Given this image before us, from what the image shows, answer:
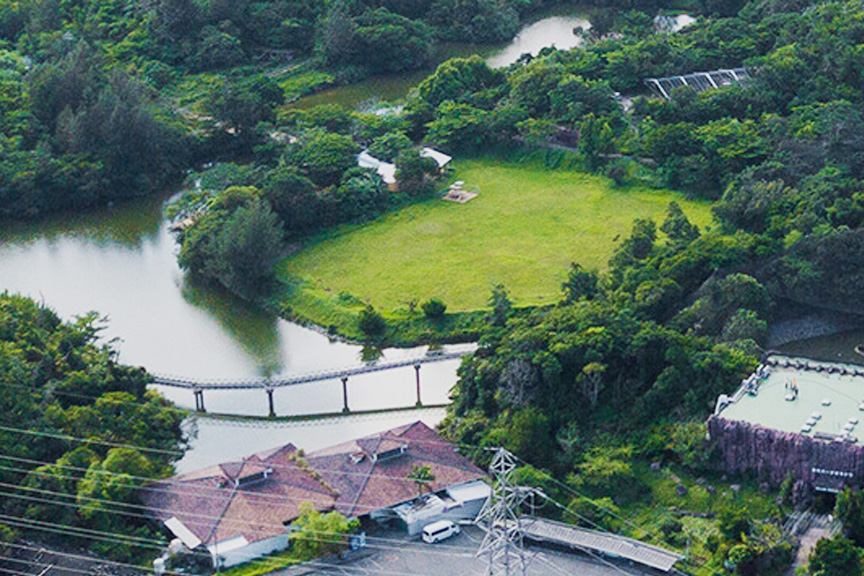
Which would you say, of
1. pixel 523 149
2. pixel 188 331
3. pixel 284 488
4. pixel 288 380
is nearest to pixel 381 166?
pixel 523 149

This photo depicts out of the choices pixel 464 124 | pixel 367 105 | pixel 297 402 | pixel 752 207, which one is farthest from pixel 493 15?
pixel 297 402

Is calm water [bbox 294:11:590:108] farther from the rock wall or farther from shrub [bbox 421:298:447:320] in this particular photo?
the rock wall

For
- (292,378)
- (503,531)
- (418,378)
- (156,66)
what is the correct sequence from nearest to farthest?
(503,531), (292,378), (418,378), (156,66)

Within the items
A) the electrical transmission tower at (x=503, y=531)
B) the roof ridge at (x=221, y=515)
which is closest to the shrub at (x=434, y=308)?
the roof ridge at (x=221, y=515)

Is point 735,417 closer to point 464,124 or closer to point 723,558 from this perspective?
point 723,558

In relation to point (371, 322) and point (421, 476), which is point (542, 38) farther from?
point (421, 476)

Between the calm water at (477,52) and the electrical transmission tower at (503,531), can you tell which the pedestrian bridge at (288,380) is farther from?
the calm water at (477,52)
